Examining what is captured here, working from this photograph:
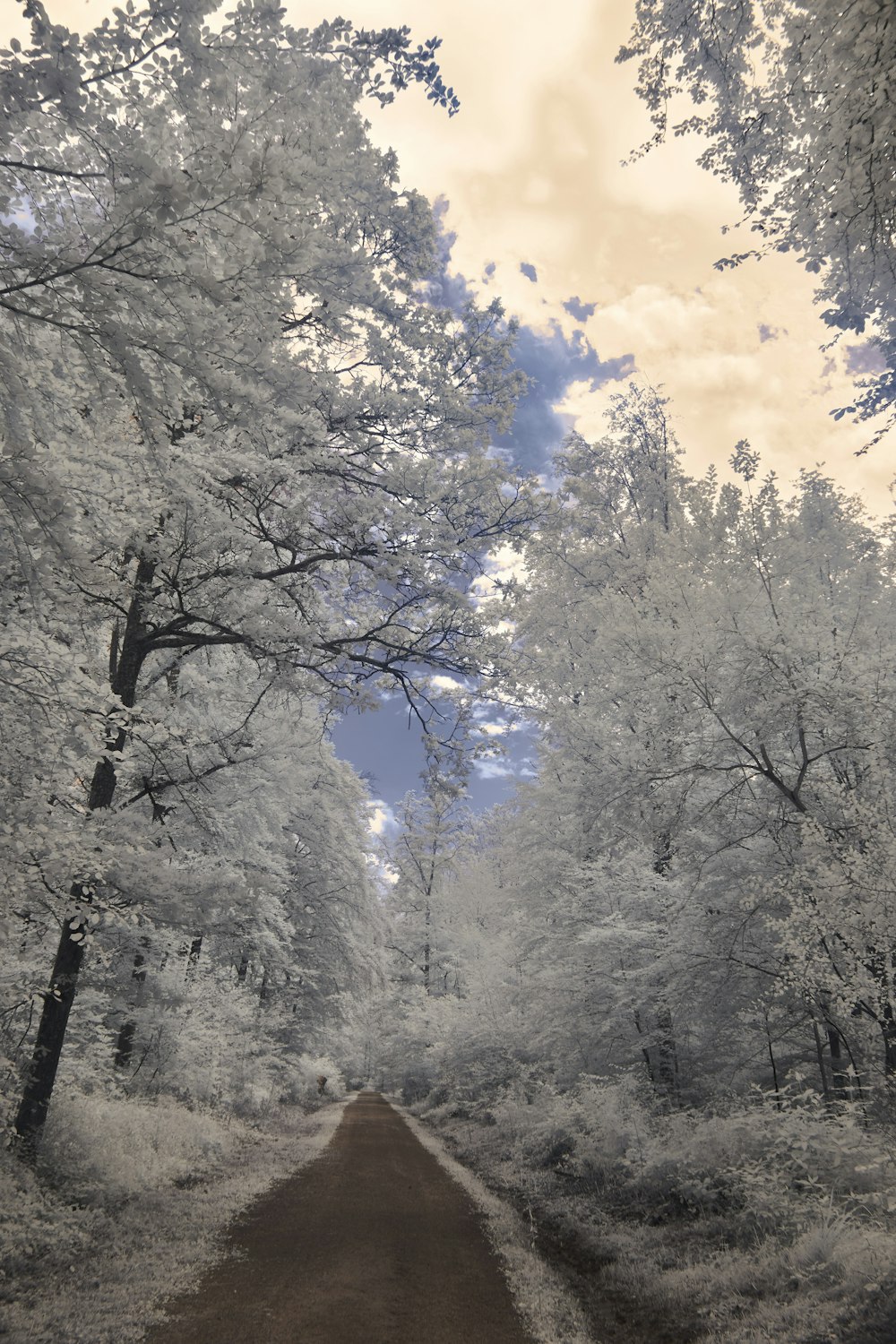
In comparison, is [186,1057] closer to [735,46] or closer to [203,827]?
[203,827]

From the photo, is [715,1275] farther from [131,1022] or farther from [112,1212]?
[131,1022]

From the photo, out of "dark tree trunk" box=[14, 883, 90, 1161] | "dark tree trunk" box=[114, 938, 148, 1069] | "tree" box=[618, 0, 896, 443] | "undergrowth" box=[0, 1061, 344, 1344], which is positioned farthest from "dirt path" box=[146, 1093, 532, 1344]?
"tree" box=[618, 0, 896, 443]

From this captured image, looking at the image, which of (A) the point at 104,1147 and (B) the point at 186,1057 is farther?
(B) the point at 186,1057

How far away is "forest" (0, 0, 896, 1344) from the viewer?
3.74m

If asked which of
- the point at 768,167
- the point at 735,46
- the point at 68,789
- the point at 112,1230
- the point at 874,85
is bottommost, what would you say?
the point at 112,1230

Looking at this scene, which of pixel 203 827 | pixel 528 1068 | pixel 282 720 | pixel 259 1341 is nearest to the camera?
pixel 259 1341

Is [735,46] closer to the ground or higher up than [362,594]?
higher up

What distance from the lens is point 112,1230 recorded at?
6578 millimetres

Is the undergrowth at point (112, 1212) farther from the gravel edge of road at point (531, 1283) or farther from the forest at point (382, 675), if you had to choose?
the gravel edge of road at point (531, 1283)

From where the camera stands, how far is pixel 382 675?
28.7 feet

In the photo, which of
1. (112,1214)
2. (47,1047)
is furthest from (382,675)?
(112,1214)

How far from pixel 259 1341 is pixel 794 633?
904 centimetres

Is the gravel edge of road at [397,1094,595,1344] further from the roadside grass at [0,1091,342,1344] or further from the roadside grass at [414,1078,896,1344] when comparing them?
the roadside grass at [0,1091,342,1344]

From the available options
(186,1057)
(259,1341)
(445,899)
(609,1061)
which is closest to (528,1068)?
(609,1061)
